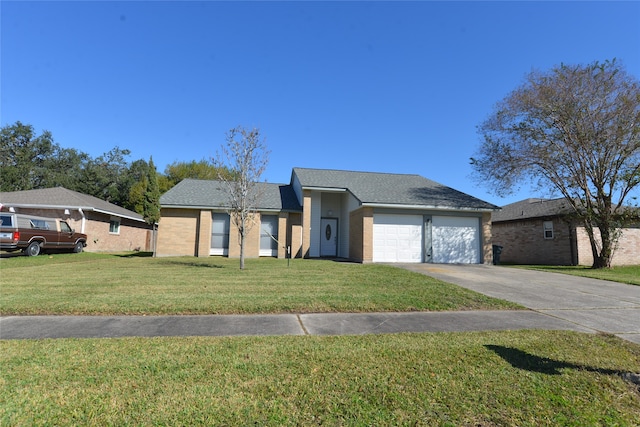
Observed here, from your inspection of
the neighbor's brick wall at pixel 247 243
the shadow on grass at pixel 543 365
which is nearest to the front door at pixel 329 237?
the neighbor's brick wall at pixel 247 243

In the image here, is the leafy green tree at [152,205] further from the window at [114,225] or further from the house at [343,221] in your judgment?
the window at [114,225]

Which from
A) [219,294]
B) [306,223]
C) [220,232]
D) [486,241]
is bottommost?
[219,294]

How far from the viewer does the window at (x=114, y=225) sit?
2286cm

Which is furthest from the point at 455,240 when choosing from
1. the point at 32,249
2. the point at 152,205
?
the point at 32,249

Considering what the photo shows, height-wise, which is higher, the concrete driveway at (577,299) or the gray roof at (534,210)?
the gray roof at (534,210)

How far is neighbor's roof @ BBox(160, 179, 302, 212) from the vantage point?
59.6 ft

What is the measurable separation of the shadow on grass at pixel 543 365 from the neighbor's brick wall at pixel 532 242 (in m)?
19.6

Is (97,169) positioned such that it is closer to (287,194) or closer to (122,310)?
(287,194)

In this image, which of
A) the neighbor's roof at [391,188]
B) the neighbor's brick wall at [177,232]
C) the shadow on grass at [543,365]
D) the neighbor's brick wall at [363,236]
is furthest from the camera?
the neighbor's brick wall at [177,232]

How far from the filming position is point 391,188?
18.4 metres

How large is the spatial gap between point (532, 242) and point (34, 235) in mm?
28816

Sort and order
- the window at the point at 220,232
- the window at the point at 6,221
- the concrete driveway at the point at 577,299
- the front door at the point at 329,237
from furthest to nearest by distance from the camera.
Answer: the front door at the point at 329,237, the window at the point at 220,232, the window at the point at 6,221, the concrete driveway at the point at 577,299

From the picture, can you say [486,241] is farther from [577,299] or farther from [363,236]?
[577,299]

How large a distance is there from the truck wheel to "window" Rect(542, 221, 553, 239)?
29.0 m
